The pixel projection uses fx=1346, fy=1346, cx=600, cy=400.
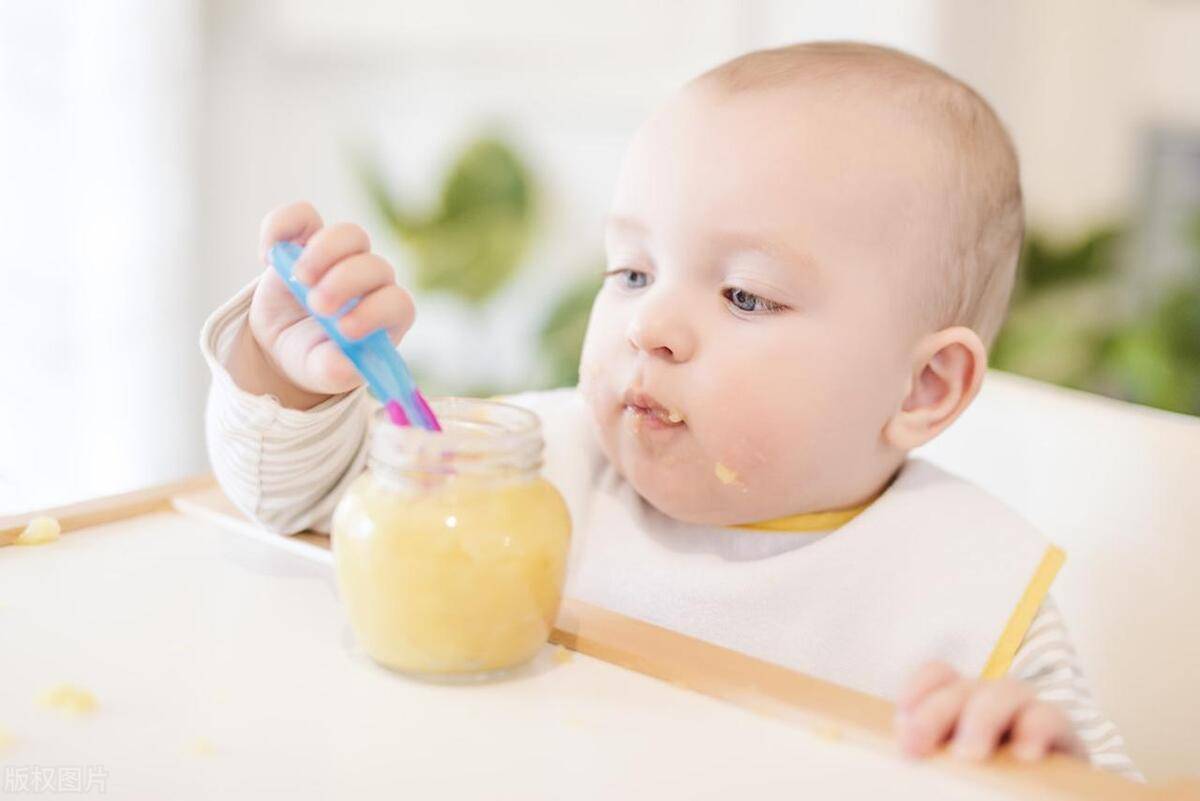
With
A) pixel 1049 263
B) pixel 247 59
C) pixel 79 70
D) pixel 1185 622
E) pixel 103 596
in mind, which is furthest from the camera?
pixel 1049 263

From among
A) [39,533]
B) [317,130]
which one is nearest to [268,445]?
[39,533]

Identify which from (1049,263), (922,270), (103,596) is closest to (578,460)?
(922,270)

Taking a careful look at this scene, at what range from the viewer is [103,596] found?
2.54 feet

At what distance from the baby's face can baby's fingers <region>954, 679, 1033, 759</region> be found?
12.8 inches

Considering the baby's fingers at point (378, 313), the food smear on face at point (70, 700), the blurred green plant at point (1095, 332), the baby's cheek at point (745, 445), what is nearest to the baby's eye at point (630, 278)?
the baby's cheek at point (745, 445)

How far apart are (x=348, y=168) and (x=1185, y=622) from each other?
2.08 m

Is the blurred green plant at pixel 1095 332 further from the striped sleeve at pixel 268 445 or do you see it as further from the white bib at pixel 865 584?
the striped sleeve at pixel 268 445

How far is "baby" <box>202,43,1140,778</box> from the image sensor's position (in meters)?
0.92

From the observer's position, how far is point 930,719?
620 mm

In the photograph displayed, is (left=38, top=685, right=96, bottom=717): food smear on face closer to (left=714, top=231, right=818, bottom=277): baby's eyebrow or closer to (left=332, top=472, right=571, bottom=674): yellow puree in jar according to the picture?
(left=332, top=472, right=571, bottom=674): yellow puree in jar

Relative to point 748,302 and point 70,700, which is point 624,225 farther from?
point 70,700

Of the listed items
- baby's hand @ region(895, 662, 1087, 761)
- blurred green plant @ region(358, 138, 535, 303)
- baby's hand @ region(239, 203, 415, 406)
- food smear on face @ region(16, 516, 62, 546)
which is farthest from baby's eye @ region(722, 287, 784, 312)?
blurred green plant @ region(358, 138, 535, 303)

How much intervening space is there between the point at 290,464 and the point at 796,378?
1.18 feet

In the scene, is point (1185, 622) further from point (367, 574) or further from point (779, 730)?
point (367, 574)
